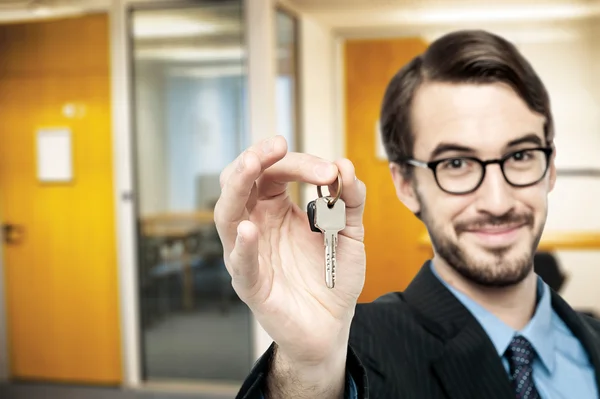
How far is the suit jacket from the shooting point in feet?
2.02

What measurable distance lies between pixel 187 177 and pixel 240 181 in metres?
2.13

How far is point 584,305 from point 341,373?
7.00ft

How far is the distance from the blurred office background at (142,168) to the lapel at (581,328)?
5.02ft

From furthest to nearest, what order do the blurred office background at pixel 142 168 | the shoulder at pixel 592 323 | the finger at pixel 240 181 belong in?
the blurred office background at pixel 142 168, the shoulder at pixel 592 323, the finger at pixel 240 181

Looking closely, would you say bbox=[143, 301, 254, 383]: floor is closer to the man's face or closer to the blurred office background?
the blurred office background

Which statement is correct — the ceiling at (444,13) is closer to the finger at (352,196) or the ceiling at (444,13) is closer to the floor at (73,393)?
the finger at (352,196)

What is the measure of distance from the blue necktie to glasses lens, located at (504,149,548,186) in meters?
0.17

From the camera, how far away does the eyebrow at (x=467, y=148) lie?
638 mm

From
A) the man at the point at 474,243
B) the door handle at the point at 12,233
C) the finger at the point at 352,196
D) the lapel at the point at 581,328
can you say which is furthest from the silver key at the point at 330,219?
the door handle at the point at 12,233

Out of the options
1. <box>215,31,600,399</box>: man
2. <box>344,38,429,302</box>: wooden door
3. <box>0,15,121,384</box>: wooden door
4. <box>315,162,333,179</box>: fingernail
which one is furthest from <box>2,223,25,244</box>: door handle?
<box>315,162,333,179</box>: fingernail

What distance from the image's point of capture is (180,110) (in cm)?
245

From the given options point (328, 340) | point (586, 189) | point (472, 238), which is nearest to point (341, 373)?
point (328, 340)

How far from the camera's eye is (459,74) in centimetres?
65

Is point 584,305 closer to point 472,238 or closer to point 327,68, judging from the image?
point 327,68
